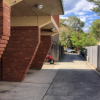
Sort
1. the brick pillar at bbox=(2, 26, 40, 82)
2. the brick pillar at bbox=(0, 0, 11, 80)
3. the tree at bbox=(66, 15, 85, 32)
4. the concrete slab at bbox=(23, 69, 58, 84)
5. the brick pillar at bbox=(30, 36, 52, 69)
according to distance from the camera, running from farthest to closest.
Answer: the tree at bbox=(66, 15, 85, 32) → the brick pillar at bbox=(30, 36, 52, 69) → the concrete slab at bbox=(23, 69, 58, 84) → the brick pillar at bbox=(2, 26, 40, 82) → the brick pillar at bbox=(0, 0, 11, 80)

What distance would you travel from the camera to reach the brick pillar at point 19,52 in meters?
8.05

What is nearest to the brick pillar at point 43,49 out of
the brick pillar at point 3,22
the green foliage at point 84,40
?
the brick pillar at point 3,22

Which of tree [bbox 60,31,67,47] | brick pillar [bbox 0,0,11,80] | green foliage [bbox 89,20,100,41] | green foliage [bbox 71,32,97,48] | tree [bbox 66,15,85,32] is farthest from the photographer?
tree [bbox 66,15,85,32]

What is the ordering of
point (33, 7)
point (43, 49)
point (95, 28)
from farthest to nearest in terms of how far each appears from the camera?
point (95, 28)
point (43, 49)
point (33, 7)

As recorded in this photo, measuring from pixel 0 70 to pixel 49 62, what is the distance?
446 inches

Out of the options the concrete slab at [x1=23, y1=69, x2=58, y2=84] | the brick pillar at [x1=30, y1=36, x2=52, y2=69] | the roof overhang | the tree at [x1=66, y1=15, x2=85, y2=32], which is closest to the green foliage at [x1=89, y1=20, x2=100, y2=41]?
the brick pillar at [x1=30, y1=36, x2=52, y2=69]

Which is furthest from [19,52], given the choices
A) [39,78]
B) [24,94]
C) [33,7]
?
[24,94]

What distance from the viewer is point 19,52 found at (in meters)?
8.11

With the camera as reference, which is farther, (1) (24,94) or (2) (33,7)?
(2) (33,7)

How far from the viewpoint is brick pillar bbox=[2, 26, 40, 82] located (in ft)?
26.4

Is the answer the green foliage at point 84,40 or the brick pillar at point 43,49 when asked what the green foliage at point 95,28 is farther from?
the brick pillar at point 43,49

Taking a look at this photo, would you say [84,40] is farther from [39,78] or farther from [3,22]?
[3,22]

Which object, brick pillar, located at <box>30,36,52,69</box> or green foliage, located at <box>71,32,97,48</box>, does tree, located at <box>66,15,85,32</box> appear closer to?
green foliage, located at <box>71,32,97,48</box>

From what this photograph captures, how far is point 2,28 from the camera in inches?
159
